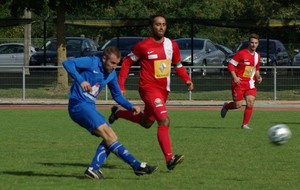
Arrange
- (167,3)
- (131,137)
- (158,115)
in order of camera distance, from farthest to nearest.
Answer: (167,3) < (131,137) < (158,115)

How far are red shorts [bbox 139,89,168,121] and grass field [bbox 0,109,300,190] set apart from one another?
74 cm

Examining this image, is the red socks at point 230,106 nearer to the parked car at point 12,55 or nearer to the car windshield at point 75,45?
the car windshield at point 75,45

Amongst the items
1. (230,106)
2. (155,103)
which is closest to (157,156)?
(155,103)

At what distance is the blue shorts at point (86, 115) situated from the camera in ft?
36.5

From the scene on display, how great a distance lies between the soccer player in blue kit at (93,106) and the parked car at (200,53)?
2561 centimetres

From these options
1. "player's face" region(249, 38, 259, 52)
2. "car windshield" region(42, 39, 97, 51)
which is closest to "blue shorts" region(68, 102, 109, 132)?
"player's face" region(249, 38, 259, 52)

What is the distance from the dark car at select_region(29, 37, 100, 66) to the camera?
126ft

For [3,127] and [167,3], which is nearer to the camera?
[3,127]

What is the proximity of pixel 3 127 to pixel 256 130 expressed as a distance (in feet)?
17.7

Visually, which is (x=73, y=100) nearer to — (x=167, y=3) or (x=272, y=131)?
(x=272, y=131)

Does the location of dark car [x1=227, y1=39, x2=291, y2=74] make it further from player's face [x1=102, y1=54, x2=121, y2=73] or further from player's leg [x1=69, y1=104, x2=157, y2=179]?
player's leg [x1=69, y1=104, x2=157, y2=179]

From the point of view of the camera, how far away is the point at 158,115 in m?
12.4

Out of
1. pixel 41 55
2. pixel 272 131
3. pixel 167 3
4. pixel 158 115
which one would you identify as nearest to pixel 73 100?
pixel 158 115

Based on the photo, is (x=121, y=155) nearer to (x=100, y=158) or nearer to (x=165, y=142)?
(x=100, y=158)
